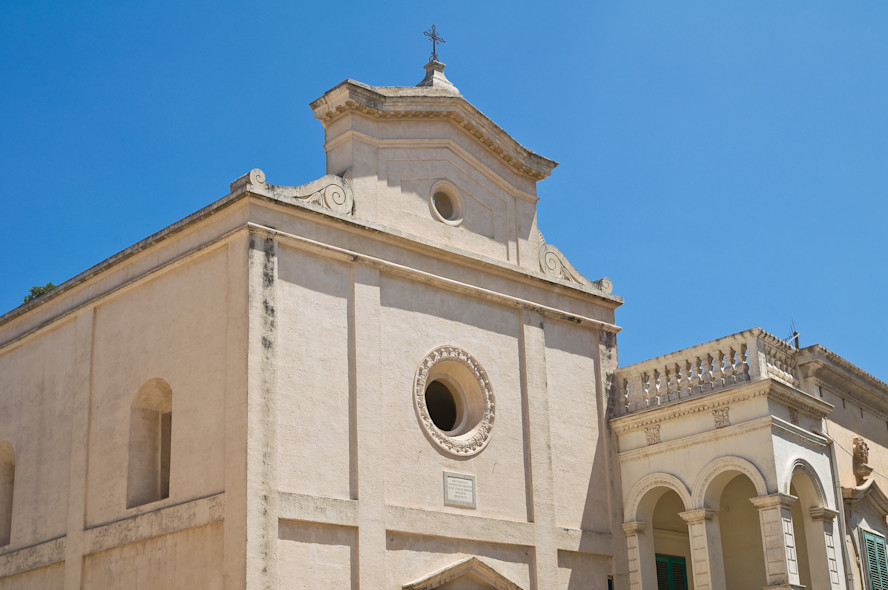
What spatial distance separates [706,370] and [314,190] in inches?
286

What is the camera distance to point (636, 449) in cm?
2005

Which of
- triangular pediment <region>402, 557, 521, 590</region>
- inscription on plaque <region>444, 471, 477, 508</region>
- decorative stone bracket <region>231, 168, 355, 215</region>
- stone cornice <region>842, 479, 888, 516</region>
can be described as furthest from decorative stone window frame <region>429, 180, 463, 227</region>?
stone cornice <region>842, 479, 888, 516</region>

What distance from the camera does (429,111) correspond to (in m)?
19.2

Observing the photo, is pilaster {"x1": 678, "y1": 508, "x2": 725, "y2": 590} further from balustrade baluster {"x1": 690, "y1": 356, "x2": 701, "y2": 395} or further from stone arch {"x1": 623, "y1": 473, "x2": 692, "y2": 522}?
balustrade baluster {"x1": 690, "y1": 356, "x2": 701, "y2": 395}

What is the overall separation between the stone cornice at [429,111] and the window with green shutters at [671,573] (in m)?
7.46

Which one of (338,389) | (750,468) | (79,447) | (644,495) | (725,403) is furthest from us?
(644,495)

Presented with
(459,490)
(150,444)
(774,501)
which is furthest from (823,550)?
(150,444)

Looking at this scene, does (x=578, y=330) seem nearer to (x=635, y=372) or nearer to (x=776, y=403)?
(x=635, y=372)

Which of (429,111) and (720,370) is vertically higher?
(429,111)

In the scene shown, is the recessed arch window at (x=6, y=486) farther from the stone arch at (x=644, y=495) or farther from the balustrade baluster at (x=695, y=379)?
the balustrade baluster at (x=695, y=379)

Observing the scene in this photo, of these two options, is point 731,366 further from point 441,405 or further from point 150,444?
point 150,444

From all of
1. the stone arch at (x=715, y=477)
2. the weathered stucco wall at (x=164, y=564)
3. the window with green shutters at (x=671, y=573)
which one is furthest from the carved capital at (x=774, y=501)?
the weathered stucco wall at (x=164, y=564)

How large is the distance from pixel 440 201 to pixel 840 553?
8874 mm

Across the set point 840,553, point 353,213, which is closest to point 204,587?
point 353,213
